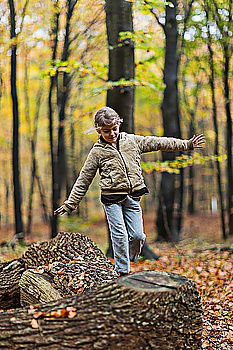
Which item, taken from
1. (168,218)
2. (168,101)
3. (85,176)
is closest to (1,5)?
(168,101)

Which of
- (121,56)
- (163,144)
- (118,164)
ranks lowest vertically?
(118,164)

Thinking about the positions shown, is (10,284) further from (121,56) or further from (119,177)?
(121,56)

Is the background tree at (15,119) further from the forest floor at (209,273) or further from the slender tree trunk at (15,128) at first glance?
the forest floor at (209,273)

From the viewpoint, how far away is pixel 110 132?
4.95 meters

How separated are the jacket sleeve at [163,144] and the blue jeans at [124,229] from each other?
0.72 metres

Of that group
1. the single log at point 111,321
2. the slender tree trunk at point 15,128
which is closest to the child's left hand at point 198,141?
the single log at point 111,321

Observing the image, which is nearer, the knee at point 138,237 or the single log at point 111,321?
the single log at point 111,321

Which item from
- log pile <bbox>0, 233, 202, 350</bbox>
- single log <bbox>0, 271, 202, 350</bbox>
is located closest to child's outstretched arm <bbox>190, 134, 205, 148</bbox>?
log pile <bbox>0, 233, 202, 350</bbox>

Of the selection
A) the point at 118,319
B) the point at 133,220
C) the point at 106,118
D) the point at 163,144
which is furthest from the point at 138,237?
the point at 118,319

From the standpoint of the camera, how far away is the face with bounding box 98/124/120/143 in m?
4.90

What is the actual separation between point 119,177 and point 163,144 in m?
0.74

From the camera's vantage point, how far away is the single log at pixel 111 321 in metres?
3.38

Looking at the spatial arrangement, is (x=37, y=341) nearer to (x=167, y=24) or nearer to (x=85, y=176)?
(x=85, y=176)

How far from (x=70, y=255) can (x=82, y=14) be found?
Result: 34.3 ft
